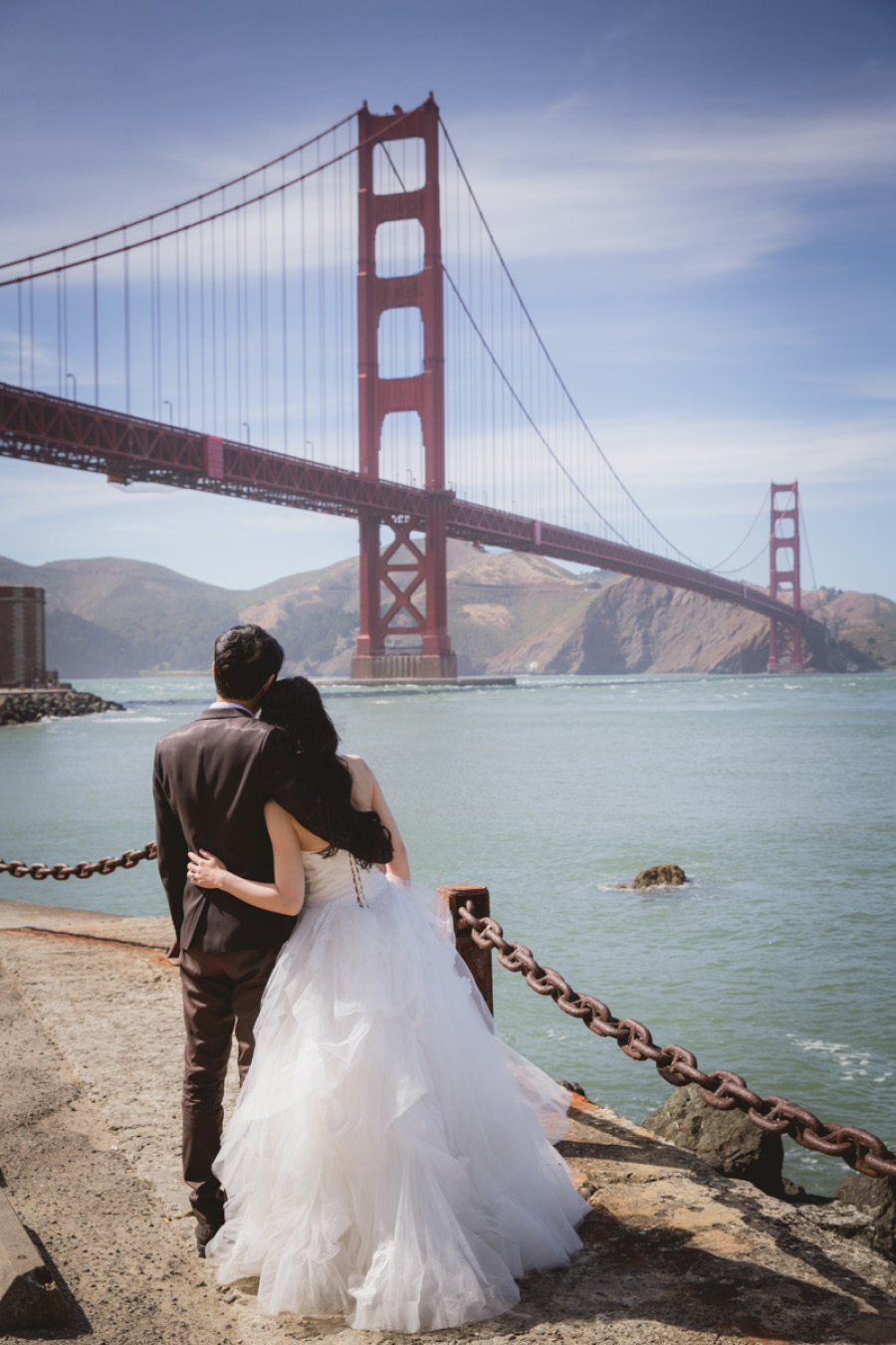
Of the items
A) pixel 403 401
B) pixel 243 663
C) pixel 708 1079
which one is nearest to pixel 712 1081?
pixel 708 1079

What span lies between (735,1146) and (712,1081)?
139 cm

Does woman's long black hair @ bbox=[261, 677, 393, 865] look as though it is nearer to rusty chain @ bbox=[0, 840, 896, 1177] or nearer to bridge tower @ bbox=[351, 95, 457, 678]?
rusty chain @ bbox=[0, 840, 896, 1177]

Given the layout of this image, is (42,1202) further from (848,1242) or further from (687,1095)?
(687,1095)

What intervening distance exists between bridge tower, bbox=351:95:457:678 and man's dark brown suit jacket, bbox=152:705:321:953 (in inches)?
1528

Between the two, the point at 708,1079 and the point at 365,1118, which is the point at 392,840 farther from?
the point at 708,1079

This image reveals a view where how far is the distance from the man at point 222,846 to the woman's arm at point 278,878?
34 millimetres

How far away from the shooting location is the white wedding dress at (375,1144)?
173 cm

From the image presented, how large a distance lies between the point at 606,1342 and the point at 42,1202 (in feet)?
3.66

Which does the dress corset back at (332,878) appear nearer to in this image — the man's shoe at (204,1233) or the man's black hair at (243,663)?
the man's black hair at (243,663)

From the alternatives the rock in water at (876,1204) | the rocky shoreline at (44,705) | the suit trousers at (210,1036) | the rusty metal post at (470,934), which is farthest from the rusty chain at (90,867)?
the rocky shoreline at (44,705)

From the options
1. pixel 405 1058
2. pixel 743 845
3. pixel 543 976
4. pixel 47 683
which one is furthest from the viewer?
pixel 47 683

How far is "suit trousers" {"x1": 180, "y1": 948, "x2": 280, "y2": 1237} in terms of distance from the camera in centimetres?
190

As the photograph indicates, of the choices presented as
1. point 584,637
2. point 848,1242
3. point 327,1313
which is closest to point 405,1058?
point 327,1313

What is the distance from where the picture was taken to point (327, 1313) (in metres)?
1.75
